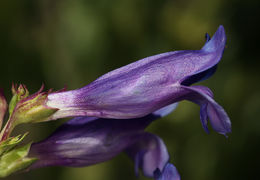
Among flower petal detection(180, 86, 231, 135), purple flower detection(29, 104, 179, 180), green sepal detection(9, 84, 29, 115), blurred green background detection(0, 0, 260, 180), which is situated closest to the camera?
flower petal detection(180, 86, 231, 135)

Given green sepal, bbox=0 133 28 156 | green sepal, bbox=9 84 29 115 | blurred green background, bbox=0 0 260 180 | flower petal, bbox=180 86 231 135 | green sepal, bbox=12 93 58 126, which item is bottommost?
blurred green background, bbox=0 0 260 180

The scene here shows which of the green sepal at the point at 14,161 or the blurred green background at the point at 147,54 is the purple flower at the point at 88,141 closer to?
the green sepal at the point at 14,161

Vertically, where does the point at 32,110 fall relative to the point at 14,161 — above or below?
above

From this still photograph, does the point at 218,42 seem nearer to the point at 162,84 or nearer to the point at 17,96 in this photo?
the point at 162,84

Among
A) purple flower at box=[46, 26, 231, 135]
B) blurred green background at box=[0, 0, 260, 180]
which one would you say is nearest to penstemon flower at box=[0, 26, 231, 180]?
purple flower at box=[46, 26, 231, 135]

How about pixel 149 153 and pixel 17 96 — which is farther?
pixel 149 153

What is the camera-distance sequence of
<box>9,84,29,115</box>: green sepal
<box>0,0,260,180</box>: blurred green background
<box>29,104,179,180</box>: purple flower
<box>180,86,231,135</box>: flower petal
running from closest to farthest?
<box>180,86,231,135</box>: flower petal, <box>9,84,29,115</box>: green sepal, <box>29,104,179,180</box>: purple flower, <box>0,0,260,180</box>: blurred green background

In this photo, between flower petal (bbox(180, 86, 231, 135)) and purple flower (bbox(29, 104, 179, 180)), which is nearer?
flower petal (bbox(180, 86, 231, 135))

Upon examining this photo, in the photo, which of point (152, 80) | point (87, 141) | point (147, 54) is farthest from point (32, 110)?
point (147, 54)

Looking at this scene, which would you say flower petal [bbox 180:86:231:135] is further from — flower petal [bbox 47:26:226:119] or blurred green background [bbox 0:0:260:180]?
blurred green background [bbox 0:0:260:180]
